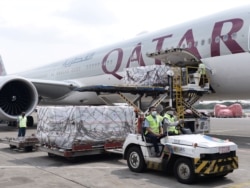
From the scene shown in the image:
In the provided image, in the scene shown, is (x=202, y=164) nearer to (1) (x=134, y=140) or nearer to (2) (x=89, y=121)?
(1) (x=134, y=140)

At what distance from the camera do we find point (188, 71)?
512 inches

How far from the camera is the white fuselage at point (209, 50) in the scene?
11219mm

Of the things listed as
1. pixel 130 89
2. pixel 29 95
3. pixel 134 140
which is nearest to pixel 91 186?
pixel 134 140

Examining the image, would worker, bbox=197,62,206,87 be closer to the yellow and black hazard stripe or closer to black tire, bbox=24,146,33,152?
black tire, bbox=24,146,33,152

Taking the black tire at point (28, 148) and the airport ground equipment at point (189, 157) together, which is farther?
the black tire at point (28, 148)

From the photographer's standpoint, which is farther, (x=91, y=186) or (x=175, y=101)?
(x=175, y=101)

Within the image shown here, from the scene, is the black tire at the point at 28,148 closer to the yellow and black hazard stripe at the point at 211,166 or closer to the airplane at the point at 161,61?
the airplane at the point at 161,61

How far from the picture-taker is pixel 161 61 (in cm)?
1359

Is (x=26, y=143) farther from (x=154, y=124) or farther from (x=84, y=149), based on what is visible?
(x=154, y=124)

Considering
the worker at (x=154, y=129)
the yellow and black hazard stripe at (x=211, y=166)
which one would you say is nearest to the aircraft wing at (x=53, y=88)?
the worker at (x=154, y=129)

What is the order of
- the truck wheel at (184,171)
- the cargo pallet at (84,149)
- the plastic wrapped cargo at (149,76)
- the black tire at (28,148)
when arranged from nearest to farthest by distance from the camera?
the truck wheel at (184,171) → the cargo pallet at (84,149) → the black tire at (28,148) → the plastic wrapped cargo at (149,76)

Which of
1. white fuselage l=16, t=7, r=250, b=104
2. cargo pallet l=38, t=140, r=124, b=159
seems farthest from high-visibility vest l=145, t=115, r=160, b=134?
white fuselage l=16, t=7, r=250, b=104

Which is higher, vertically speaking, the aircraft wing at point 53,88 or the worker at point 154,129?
the aircraft wing at point 53,88

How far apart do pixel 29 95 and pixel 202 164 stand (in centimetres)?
1164
